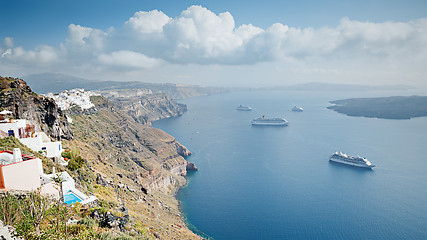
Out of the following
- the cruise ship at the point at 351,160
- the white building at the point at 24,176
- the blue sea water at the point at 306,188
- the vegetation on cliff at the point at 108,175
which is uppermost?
the white building at the point at 24,176

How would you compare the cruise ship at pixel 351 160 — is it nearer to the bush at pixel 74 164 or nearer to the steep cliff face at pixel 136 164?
the steep cliff face at pixel 136 164

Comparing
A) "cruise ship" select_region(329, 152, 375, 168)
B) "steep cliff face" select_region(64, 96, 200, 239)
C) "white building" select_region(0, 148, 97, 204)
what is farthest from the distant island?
"white building" select_region(0, 148, 97, 204)

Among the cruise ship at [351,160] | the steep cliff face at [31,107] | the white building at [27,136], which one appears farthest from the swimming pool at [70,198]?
the cruise ship at [351,160]

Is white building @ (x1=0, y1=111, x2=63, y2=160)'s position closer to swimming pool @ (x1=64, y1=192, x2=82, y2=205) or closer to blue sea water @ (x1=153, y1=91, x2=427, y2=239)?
swimming pool @ (x1=64, y1=192, x2=82, y2=205)

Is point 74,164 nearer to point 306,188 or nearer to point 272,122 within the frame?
point 306,188

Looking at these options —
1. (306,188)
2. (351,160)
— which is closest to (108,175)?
(306,188)

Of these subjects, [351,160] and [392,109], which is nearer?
[351,160]
